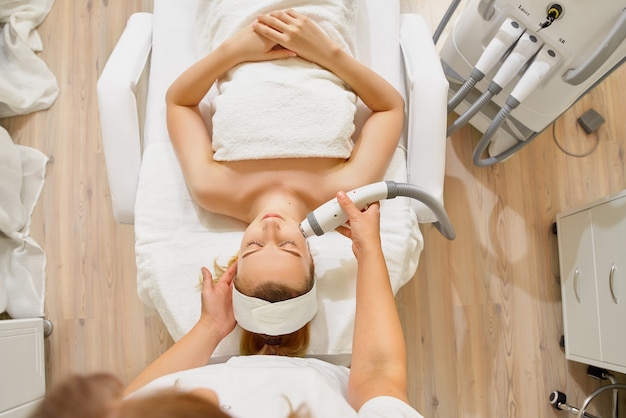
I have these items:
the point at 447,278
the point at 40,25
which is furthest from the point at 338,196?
the point at 40,25

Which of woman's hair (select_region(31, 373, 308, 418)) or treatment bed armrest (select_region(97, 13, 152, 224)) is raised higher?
treatment bed armrest (select_region(97, 13, 152, 224))

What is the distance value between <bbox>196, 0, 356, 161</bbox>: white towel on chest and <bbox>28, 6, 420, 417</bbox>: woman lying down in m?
0.04

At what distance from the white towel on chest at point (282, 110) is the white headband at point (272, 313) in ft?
1.22

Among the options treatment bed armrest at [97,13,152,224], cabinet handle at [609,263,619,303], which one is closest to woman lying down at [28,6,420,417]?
treatment bed armrest at [97,13,152,224]

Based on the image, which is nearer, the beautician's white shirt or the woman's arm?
the beautician's white shirt

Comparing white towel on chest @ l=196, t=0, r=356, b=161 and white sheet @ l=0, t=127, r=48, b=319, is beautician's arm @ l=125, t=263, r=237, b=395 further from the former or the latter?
white sheet @ l=0, t=127, r=48, b=319

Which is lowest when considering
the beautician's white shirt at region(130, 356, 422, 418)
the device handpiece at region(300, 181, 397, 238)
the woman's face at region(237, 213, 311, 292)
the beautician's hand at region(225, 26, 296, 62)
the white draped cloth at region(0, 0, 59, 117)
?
the beautician's white shirt at region(130, 356, 422, 418)

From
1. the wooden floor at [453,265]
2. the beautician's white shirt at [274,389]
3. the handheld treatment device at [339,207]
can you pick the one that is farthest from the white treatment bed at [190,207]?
the wooden floor at [453,265]

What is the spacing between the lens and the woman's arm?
4.19 feet

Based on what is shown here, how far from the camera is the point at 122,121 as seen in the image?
1.29 m

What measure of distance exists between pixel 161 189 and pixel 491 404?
1454 mm

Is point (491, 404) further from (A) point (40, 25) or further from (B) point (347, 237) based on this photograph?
(A) point (40, 25)

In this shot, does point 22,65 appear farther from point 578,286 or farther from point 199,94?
point 578,286

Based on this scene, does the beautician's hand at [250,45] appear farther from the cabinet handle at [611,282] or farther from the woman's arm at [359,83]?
the cabinet handle at [611,282]
